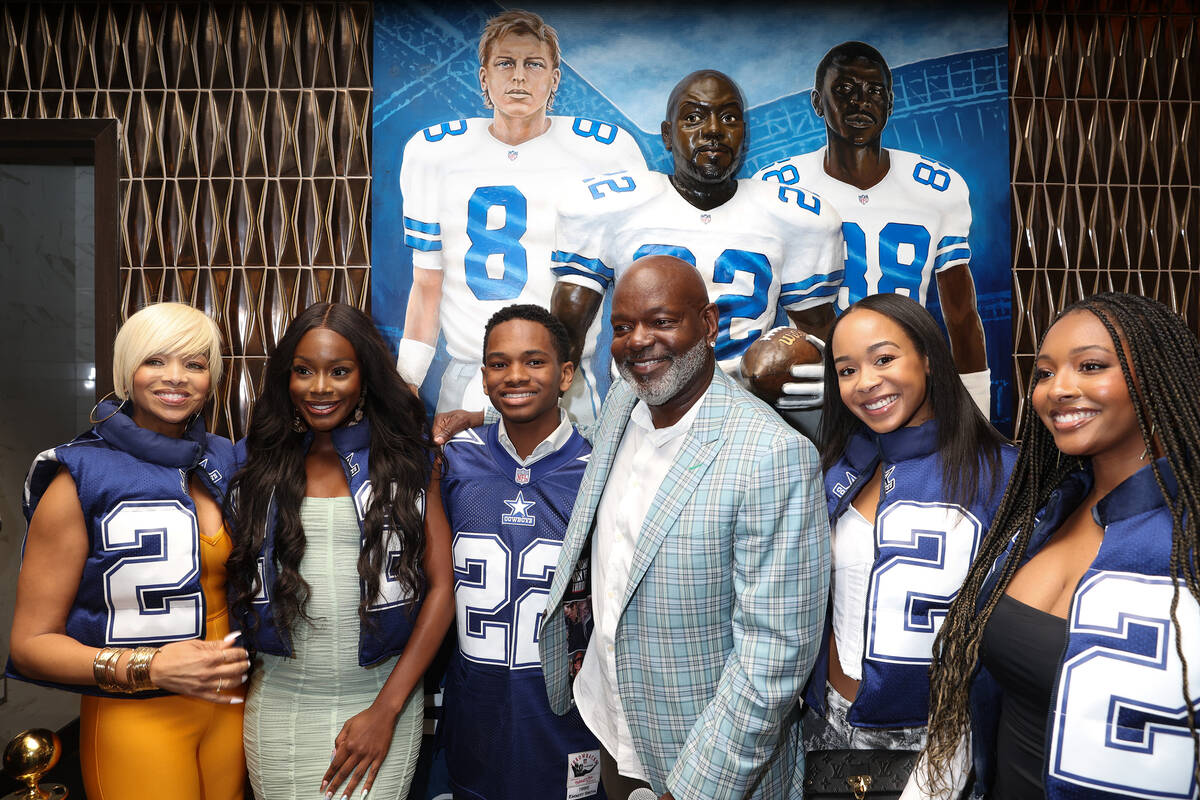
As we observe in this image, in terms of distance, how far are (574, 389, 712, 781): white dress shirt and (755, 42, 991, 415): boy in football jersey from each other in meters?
1.62

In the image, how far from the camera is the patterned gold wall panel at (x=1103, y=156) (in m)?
3.11

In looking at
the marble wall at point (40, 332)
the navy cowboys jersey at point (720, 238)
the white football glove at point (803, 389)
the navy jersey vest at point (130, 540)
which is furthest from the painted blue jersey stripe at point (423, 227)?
the marble wall at point (40, 332)

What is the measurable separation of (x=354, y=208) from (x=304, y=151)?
30 centimetres

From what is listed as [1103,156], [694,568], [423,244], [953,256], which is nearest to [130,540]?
[694,568]

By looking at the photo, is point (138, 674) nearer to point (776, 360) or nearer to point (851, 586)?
point (851, 586)

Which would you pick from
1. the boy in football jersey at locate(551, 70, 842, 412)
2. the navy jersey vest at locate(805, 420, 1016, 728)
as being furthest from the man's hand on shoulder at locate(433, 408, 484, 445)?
the navy jersey vest at locate(805, 420, 1016, 728)

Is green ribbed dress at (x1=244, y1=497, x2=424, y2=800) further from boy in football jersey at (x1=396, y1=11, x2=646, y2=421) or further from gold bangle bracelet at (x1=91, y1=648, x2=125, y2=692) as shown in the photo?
boy in football jersey at (x1=396, y1=11, x2=646, y2=421)

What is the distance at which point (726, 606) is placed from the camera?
60.7 inches

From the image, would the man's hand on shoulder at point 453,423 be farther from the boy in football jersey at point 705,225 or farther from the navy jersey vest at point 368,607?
the boy in football jersey at point 705,225

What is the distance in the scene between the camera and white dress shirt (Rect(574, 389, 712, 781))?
1.63 m

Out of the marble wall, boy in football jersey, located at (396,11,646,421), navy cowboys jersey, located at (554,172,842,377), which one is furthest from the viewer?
the marble wall

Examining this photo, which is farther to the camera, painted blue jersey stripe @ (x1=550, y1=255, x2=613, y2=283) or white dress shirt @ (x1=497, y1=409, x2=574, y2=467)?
painted blue jersey stripe @ (x1=550, y1=255, x2=613, y2=283)

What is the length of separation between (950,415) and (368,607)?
1.43 metres

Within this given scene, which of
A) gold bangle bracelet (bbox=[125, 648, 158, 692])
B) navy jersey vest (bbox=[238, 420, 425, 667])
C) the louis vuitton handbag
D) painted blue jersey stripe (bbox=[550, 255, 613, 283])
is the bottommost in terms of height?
the louis vuitton handbag
